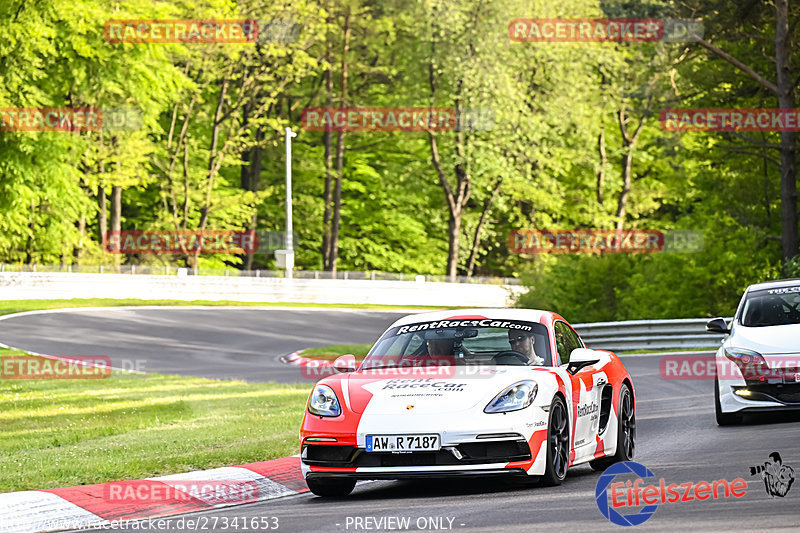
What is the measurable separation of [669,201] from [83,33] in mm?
34065

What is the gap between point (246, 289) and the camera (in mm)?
51875

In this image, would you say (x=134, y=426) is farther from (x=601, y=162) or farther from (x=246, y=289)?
(x=601, y=162)

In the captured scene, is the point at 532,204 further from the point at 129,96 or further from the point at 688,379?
the point at 688,379

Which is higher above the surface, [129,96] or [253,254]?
[129,96]

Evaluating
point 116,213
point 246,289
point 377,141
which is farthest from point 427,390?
point 377,141

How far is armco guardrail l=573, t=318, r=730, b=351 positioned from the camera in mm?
30203

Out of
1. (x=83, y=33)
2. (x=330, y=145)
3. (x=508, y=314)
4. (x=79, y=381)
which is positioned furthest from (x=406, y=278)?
(x=508, y=314)

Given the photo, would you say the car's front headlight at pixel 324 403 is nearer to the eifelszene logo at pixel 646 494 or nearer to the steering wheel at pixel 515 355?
the steering wheel at pixel 515 355

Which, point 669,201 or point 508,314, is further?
point 669,201

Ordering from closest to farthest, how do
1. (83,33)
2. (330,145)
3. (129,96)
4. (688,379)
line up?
(688,379)
(83,33)
(129,96)
(330,145)

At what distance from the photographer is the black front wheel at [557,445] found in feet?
30.8

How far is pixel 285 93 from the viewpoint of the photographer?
6788 cm

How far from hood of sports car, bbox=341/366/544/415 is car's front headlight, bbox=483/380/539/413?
0.05 metres

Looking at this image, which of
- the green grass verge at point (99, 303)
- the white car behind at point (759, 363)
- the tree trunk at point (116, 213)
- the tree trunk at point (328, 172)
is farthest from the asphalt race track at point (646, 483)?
the tree trunk at point (328, 172)
